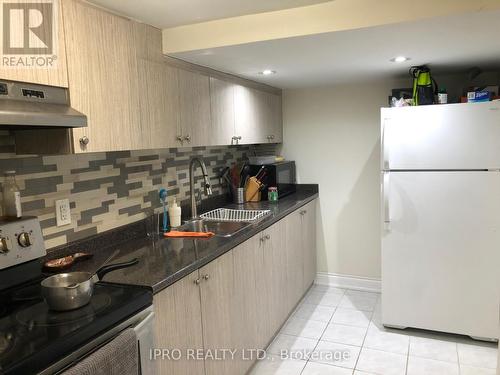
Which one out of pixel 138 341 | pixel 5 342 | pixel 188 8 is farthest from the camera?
pixel 188 8

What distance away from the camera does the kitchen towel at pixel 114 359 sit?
3.71 ft

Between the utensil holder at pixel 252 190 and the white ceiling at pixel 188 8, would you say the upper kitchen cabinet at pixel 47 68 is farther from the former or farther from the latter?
the utensil holder at pixel 252 190

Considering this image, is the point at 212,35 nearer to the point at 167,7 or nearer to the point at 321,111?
the point at 167,7

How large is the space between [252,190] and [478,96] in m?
1.79

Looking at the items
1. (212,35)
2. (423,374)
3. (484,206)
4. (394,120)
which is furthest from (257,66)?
(423,374)

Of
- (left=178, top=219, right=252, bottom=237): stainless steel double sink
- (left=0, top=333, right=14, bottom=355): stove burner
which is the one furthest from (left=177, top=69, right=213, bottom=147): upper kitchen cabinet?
(left=0, top=333, right=14, bottom=355): stove burner

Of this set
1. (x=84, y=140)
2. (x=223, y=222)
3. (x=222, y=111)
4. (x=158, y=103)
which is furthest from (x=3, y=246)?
(x=222, y=111)

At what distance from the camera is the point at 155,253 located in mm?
1927

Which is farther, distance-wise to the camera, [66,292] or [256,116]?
[256,116]

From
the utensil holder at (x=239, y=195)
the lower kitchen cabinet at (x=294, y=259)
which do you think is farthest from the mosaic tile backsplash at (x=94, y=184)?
the lower kitchen cabinet at (x=294, y=259)

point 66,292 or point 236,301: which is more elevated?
point 66,292

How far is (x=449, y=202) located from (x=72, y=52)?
7.83 feet

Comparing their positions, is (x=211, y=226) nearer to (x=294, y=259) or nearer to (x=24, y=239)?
(x=294, y=259)

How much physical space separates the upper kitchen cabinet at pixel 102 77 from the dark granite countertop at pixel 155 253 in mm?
536
